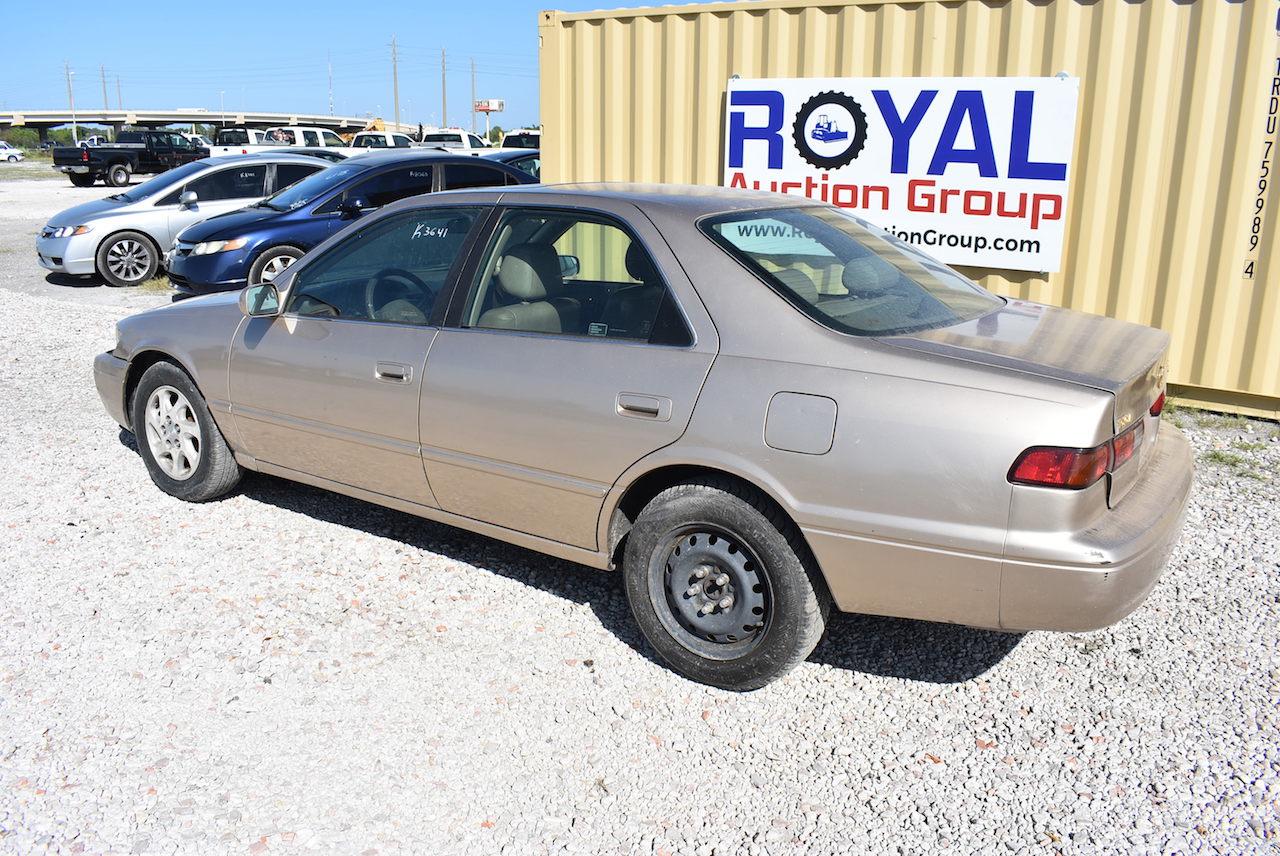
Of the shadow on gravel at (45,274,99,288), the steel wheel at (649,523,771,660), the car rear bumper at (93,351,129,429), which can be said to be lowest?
the shadow on gravel at (45,274,99,288)

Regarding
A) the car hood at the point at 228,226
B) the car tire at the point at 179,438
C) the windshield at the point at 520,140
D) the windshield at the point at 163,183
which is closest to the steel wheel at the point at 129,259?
the windshield at the point at 163,183

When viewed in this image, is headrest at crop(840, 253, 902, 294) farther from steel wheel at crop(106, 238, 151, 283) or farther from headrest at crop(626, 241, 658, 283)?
steel wheel at crop(106, 238, 151, 283)

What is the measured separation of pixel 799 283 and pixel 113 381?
381 centimetres

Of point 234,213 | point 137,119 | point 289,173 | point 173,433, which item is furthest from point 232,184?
point 137,119

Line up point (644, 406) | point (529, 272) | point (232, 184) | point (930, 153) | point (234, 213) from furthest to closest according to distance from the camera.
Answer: point (232, 184) → point (234, 213) → point (930, 153) → point (529, 272) → point (644, 406)

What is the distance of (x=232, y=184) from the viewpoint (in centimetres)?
1358

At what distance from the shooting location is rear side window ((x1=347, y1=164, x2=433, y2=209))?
11.5 meters

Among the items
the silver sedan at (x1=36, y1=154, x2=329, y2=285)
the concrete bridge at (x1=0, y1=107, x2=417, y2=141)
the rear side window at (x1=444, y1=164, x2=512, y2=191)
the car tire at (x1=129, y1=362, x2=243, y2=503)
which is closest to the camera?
the car tire at (x1=129, y1=362, x2=243, y2=503)

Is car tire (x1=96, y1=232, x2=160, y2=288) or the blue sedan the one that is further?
car tire (x1=96, y1=232, x2=160, y2=288)

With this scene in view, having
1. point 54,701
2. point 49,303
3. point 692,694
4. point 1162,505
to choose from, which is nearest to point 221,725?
point 54,701

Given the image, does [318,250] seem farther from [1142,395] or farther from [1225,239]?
[1225,239]

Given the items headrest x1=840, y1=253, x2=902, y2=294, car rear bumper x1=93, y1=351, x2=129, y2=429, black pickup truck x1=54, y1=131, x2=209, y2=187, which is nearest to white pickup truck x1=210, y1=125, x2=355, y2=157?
black pickup truck x1=54, y1=131, x2=209, y2=187

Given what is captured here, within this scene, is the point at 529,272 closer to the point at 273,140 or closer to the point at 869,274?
the point at 869,274

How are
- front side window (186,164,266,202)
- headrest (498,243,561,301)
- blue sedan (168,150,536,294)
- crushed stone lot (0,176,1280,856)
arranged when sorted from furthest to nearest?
front side window (186,164,266,202) → blue sedan (168,150,536,294) → headrest (498,243,561,301) → crushed stone lot (0,176,1280,856)
